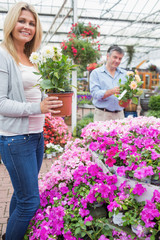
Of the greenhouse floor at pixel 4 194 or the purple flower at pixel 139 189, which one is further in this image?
the greenhouse floor at pixel 4 194

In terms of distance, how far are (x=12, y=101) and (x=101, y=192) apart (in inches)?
29.4

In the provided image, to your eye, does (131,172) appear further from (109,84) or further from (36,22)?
(109,84)

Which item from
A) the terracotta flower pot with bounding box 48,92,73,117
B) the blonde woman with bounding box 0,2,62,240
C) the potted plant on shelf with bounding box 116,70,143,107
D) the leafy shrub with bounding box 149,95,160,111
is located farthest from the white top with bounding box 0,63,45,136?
the leafy shrub with bounding box 149,95,160,111

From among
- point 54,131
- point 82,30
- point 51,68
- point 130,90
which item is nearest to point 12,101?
point 51,68

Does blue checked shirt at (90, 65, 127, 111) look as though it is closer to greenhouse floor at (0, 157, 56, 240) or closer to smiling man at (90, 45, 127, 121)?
smiling man at (90, 45, 127, 121)

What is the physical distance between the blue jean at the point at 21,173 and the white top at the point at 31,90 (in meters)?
0.05

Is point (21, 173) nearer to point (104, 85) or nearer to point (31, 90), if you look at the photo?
point (31, 90)

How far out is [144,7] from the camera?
1302 cm

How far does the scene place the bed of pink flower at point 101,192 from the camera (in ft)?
4.02

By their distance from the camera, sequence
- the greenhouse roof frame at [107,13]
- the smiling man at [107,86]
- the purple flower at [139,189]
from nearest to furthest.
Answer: the purple flower at [139,189], the smiling man at [107,86], the greenhouse roof frame at [107,13]

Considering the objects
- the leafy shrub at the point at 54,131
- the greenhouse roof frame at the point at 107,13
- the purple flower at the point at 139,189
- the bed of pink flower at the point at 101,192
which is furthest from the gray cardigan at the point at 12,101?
the greenhouse roof frame at the point at 107,13

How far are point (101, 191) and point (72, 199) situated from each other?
0.30 m

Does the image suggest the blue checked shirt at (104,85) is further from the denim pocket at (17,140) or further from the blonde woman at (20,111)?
the denim pocket at (17,140)

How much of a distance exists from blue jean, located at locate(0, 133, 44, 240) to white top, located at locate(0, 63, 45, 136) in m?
0.05
